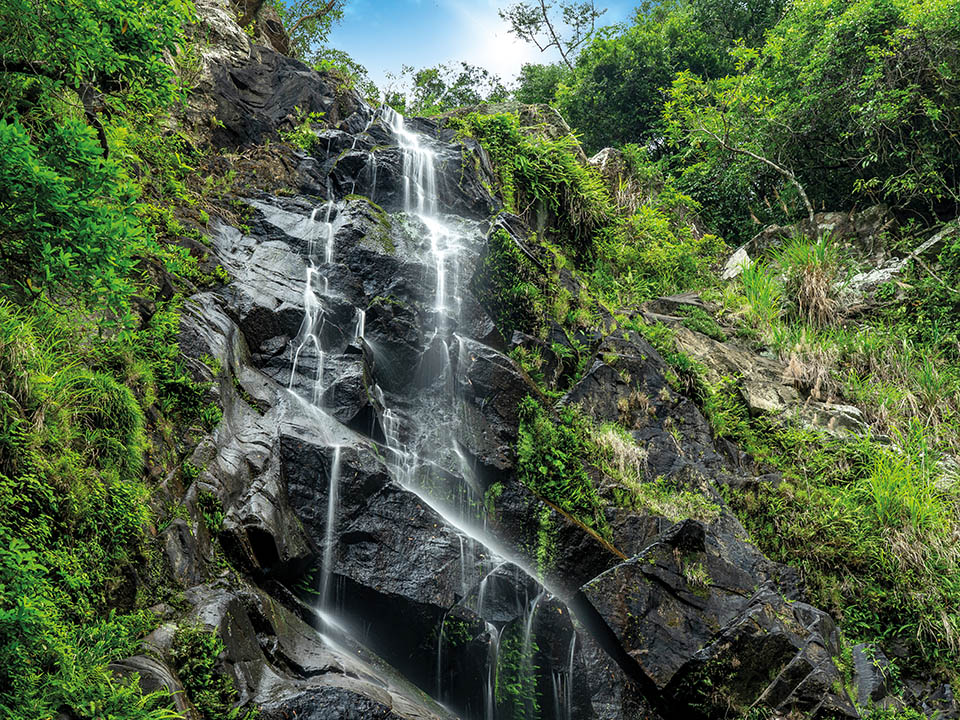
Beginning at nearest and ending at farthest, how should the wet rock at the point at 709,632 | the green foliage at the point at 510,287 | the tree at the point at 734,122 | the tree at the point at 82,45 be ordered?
the tree at the point at 82,45 < the wet rock at the point at 709,632 < the green foliage at the point at 510,287 < the tree at the point at 734,122

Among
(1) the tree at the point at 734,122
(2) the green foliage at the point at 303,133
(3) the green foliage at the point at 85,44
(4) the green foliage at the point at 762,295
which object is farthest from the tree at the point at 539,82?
(3) the green foliage at the point at 85,44

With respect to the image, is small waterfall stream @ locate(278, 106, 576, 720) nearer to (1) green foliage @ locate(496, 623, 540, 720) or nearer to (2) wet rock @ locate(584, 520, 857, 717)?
(1) green foliage @ locate(496, 623, 540, 720)

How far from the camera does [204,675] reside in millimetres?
3785

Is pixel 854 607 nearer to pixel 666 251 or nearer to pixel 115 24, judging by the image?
pixel 666 251

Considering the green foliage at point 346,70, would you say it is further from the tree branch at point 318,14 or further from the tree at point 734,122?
the tree at point 734,122

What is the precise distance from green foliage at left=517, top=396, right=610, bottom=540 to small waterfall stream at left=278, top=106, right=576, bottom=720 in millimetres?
792

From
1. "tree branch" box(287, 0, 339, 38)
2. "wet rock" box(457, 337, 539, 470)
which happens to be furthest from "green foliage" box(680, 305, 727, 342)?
"tree branch" box(287, 0, 339, 38)

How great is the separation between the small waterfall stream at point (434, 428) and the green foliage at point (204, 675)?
1381 mm

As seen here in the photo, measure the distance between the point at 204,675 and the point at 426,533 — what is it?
2391mm

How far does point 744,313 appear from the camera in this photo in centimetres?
1174

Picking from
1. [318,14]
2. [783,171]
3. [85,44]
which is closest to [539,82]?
[318,14]

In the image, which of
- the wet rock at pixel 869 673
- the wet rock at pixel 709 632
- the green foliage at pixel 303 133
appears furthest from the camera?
the green foliage at pixel 303 133

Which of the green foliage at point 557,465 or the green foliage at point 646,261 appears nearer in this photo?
the green foliage at point 557,465

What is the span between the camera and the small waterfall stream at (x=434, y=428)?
552 cm
